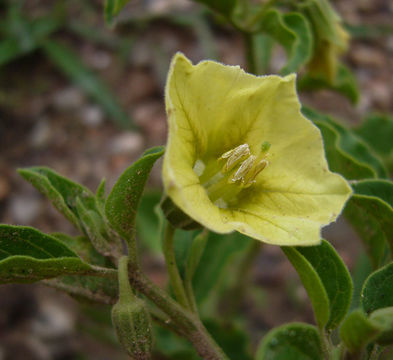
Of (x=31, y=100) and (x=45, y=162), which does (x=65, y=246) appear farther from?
(x=31, y=100)

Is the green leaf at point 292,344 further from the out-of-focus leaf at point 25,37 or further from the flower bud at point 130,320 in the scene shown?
the out-of-focus leaf at point 25,37

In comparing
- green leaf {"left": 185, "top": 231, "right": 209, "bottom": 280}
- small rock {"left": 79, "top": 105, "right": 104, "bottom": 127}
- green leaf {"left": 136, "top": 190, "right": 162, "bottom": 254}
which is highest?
green leaf {"left": 185, "top": 231, "right": 209, "bottom": 280}

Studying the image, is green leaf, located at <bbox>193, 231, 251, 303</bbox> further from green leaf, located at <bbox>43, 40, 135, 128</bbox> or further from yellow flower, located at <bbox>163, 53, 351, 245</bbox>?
green leaf, located at <bbox>43, 40, 135, 128</bbox>

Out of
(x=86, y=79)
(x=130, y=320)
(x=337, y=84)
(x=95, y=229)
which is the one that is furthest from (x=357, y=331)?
(x=86, y=79)

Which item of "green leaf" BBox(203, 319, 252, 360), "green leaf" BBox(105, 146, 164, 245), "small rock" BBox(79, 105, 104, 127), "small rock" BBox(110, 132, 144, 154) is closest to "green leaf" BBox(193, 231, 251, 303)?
"green leaf" BBox(203, 319, 252, 360)

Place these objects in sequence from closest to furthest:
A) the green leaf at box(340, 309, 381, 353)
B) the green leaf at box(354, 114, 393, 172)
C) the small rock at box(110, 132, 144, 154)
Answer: the green leaf at box(340, 309, 381, 353)
the green leaf at box(354, 114, 393, 172)
the small rock at box(110, 132, 144, 154)

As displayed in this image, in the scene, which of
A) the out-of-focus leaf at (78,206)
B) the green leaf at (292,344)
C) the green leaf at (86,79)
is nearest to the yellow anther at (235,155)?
the out-of-focus leaf at (78,206)
